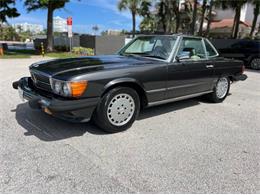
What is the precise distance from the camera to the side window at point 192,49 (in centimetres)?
448

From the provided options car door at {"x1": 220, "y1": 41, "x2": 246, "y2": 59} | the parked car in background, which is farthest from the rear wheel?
car door at {"x1": 220, "y1": 41, "x2": 246, "y2": 59}

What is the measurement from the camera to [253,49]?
12734 mm

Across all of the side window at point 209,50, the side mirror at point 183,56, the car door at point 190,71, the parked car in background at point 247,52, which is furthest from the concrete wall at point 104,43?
the side mirror at point 183,56

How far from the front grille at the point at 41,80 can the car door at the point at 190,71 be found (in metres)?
2.04

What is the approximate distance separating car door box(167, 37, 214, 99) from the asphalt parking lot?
564mm

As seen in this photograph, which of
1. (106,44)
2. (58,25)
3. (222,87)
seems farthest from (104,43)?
(58,25)

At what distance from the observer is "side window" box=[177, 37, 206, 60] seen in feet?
14.7

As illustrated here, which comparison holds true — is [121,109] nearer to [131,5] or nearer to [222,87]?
[222,87]

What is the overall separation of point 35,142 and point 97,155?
973 millimetres

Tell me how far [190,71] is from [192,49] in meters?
0.53

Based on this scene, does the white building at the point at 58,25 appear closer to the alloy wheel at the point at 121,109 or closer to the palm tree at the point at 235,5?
the palm tree at the point at 235,5

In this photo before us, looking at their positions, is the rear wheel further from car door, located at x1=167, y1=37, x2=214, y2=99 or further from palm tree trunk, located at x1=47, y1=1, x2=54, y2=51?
palm tree trunk, located at x1=47, y1=1, x2=54, y2=51

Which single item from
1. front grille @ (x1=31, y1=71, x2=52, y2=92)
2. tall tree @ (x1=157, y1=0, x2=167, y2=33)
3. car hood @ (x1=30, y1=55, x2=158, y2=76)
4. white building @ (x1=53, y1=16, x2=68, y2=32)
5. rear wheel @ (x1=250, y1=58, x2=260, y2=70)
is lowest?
rear wheel @ (x1=250, y1=58, x2=260, y2=70)

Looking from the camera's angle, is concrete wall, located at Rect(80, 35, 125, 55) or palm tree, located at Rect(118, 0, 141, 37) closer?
concrete wall, located at Rect(80, 35, 125, 55)
